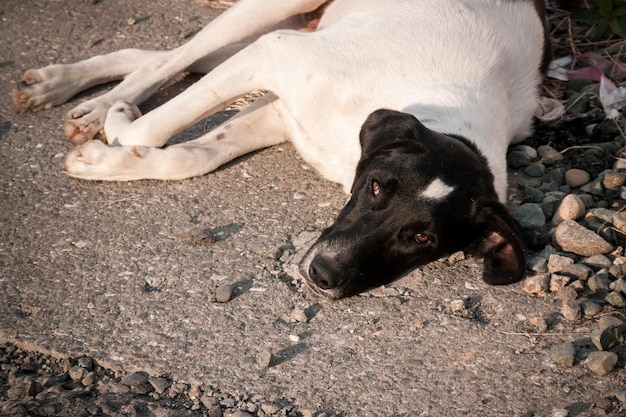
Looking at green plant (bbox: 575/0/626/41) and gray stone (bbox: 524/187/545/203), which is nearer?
gray stone (bbox: 524/187/545/203)

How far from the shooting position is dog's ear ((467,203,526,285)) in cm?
348

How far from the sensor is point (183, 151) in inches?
171

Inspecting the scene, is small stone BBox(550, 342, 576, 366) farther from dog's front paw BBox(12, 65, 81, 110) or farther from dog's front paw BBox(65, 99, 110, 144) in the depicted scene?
dog's front paw BBox(12, 65, 81, 110)

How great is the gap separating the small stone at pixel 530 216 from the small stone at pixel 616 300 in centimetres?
57

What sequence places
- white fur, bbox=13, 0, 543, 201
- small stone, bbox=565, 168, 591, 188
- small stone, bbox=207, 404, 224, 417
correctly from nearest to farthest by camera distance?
small stone, bbox=207, 404, 224, 417 → white fur, bbox=13, 0, 543, 201 → small stone, bbox=565, 168, 591, 188

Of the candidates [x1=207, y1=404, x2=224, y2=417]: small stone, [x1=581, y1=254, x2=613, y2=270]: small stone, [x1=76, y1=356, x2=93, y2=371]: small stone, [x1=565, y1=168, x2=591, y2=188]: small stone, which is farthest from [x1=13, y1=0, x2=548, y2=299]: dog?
[x1=76, y1=356, x2=93, y2=371]: small stone

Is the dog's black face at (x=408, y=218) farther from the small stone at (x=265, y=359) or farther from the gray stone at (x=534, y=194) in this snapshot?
the gray stone at (x=534, y=194)

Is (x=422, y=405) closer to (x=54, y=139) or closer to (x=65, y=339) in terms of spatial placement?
(x=65, y=339)

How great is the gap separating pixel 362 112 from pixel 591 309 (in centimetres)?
135

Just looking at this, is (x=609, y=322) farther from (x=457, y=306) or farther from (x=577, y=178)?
(x=577, y=178)

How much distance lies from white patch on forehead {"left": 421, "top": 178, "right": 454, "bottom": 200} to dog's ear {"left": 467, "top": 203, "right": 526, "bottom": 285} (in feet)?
0.69

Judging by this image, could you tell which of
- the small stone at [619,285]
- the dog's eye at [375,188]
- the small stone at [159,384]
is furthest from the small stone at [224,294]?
the small stone at [619,285]

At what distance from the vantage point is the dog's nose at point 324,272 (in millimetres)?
3412

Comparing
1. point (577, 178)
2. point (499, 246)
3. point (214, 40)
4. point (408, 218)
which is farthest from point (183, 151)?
point (577, 178)
